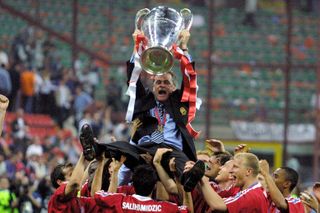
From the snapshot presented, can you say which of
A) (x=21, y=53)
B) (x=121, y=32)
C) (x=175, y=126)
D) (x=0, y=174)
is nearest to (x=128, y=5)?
(x=121, y=32)

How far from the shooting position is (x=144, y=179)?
12.4 meters

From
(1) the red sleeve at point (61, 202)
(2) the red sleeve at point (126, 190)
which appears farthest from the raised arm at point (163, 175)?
(1) the red sleeve at point (61, 202)

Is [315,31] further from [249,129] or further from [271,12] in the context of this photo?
[249,129]

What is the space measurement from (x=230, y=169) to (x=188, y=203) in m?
0.56

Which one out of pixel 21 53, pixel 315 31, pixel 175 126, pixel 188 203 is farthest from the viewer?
pixel 315 31

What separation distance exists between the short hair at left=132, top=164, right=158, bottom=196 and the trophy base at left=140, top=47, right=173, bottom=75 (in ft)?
3.29

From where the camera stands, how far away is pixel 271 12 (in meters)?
27.9

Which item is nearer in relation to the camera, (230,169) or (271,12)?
(230,169)

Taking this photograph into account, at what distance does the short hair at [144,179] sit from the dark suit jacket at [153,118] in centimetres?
113

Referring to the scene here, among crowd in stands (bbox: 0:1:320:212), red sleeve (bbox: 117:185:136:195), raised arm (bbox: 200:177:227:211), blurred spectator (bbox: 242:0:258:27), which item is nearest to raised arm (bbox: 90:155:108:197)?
crowd in stands (bbox: 0:1:320:212)

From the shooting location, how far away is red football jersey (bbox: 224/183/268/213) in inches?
500

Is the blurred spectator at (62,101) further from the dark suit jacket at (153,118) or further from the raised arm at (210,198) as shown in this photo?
the raised arm at (210,198)

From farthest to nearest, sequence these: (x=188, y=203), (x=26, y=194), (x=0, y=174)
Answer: (x=0, y=174) < (x=26, y=194) < (x=188, y=203)

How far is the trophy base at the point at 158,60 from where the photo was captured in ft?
42.8
